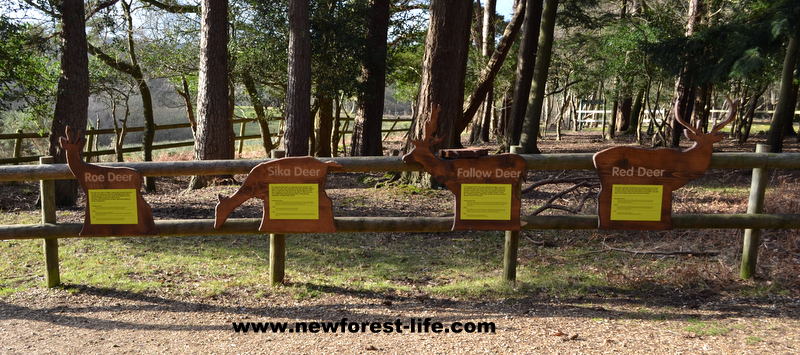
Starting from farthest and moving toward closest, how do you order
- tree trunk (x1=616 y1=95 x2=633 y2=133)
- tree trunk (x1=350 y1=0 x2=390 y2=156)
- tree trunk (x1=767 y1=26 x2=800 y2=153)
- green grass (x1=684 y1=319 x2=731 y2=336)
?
tree trunk (x1=616 y1=95 x2=633 y2=133) → tree trunk (x1=350 y1=0 x2=390 y2=156) → tree trunk (x1=767 y1=26 x2=800 y2=153) → green grass (x1=684 y1=319 x2=731 y2=336)

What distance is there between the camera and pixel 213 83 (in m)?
11.0

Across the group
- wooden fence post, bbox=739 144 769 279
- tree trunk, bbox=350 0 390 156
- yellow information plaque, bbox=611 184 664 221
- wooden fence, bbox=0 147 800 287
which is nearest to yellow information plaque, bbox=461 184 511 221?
wooden fence, bbox=0 147 800 287

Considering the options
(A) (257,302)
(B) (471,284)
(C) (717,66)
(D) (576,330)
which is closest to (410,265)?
(B) (471,284)

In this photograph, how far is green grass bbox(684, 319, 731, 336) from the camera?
4.24m

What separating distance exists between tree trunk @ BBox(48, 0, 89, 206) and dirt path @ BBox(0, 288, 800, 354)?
5.21 metres

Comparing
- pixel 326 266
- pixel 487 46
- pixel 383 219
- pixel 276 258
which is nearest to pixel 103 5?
pixel 326 266

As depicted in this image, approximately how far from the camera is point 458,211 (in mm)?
4906

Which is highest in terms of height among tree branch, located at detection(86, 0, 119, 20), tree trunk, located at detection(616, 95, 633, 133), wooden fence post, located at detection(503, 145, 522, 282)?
tree branch, located at detection(86, 0, 119, 20)

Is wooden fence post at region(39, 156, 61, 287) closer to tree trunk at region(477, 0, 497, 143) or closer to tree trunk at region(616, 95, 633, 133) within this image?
tree trunk at region(477, 0, 497, 143)

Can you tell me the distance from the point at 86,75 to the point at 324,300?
7100 millimetres

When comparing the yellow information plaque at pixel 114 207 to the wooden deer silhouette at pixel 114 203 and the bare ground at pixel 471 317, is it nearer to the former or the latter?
the wooden deer silhouette at pixel 114 203

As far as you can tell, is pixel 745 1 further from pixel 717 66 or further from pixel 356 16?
pixel 356 16

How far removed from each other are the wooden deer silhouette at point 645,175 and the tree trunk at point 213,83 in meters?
8.06

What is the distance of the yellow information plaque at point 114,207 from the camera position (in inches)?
195
